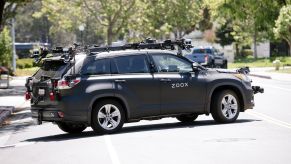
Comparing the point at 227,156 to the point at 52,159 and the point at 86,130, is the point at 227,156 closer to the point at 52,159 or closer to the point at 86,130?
the point at 52,159

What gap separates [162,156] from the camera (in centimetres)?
1144

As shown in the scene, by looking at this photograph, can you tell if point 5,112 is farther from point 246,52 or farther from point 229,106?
point 246,52

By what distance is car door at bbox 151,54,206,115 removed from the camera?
15.9 m

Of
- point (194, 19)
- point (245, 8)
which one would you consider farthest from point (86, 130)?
point (194, 19)

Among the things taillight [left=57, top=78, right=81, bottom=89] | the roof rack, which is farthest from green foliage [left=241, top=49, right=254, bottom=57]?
taillight [left=57, top=78, right=81, bottom=89]

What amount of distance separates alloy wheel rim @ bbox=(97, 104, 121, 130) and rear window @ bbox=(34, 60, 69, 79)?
43.6 inches

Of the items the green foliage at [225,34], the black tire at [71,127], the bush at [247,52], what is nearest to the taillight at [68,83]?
the black tire at [71,127]

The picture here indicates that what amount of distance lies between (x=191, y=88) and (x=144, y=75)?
108cm

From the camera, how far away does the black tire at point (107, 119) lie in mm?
15141

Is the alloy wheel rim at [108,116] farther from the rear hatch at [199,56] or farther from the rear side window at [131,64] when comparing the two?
the rear hatch at [199,56]

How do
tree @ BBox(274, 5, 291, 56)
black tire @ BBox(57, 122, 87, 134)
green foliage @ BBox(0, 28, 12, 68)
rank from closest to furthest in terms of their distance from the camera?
black tire @ BBox(57, 122, 87, 134) → tree @ BBox(274, 5, 291, 56) → green foliage @ BBox(0, 28, 12, 68)

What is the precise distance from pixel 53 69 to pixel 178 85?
263 centimetres

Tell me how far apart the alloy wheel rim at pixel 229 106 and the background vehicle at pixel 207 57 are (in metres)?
37.0

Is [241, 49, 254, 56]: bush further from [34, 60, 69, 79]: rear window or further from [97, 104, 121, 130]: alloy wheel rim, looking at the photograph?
[97, 104, 121, 130]: alloy wheel rim
